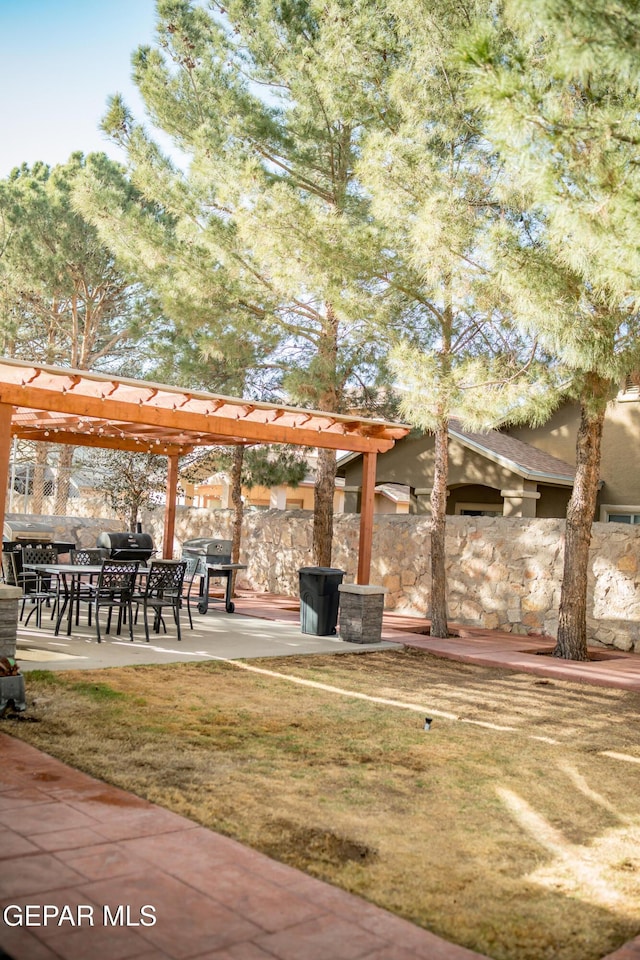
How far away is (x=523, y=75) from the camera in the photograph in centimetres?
533

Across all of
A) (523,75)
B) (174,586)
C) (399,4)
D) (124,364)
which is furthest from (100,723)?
(124,364)

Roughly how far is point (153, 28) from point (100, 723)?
1105 centimetres

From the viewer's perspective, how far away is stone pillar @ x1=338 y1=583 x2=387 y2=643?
34.6 ft

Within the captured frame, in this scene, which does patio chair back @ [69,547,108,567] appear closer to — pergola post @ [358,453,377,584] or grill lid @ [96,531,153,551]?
grill lid @ [96,531,153,551]

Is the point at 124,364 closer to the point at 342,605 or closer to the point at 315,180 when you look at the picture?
the point at 315,180

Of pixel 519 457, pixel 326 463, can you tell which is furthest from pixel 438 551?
pixel 519 457

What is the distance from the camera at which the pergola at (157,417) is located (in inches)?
335

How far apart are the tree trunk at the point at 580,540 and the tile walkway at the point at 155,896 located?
7274mm

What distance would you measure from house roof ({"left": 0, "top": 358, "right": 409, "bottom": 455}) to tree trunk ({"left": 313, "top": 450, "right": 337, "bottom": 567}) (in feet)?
5.22

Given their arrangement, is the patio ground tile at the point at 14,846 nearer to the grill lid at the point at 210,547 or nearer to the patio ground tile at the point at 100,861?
the patio ground tile at the point at 100,861

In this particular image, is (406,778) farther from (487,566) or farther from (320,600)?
(487,566)

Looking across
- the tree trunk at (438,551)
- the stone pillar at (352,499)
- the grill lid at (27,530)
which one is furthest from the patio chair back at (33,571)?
the stone pillar at (352,499)

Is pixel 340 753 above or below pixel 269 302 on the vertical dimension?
below

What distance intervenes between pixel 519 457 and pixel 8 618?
35.3 feet
